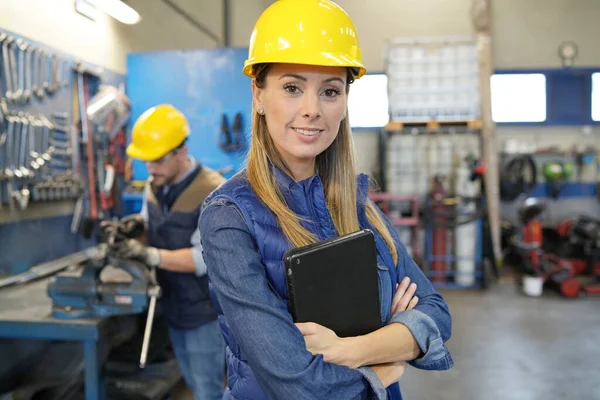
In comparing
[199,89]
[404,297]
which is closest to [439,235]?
[199,89]

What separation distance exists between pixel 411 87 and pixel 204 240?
483cm

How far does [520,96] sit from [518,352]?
4.26 m

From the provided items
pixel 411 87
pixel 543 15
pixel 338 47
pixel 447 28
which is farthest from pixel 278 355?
pixel 543 15

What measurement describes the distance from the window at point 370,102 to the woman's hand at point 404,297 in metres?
5.73

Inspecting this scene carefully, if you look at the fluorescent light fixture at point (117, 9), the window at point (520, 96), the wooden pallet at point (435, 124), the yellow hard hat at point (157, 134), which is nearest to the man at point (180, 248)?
the yellow hard hat at point (157, 134)

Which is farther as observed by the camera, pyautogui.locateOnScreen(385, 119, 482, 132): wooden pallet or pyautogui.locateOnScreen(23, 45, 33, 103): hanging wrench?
pyautogui.locateOnScreen(385, 119, 482, 132): wooden pallet

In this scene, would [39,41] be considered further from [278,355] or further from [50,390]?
[278,355]

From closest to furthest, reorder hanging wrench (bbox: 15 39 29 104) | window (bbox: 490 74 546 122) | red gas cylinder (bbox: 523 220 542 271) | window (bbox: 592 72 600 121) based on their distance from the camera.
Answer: hanging wrench (bbox: 15 39 29 104) < red gas cylinder (bbox: 523 220 542 271) < window (bbox: 592 72 600 121) < window (bbox: 490 74 546 122)

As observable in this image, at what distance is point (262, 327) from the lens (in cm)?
85

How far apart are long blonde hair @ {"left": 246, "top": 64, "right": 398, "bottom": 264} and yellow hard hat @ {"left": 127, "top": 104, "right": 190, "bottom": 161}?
1.17 m

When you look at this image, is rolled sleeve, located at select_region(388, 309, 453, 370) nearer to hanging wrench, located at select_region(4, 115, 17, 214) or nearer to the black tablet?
the black tablet

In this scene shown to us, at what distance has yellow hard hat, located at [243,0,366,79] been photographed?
939 millimetres

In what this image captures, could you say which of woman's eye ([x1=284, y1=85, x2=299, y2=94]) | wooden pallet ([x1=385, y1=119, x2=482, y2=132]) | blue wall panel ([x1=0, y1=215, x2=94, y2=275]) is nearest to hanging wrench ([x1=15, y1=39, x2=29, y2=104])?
blue wall panel ([x1=0, y1=215, x2=94, y2=275])

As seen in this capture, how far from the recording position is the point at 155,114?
86.0 inches
